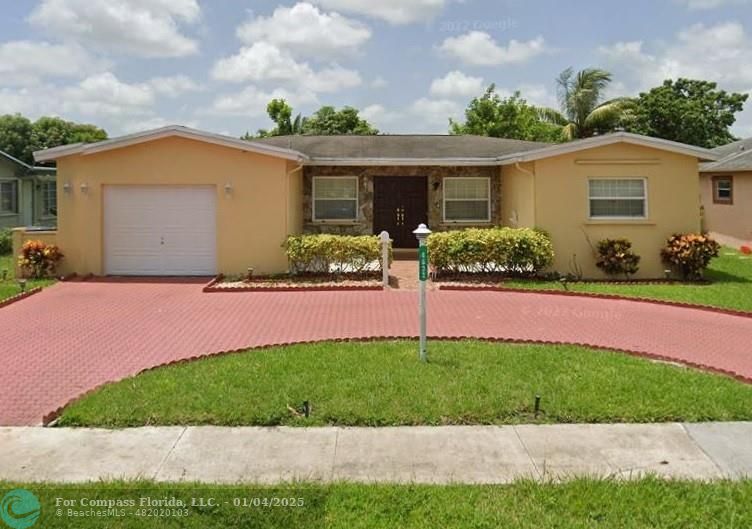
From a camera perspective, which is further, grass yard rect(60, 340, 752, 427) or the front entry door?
the front entry door

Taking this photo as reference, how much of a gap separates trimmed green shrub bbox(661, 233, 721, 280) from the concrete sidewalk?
32.9 feet

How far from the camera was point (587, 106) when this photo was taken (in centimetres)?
3441

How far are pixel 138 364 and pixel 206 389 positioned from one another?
1894mm

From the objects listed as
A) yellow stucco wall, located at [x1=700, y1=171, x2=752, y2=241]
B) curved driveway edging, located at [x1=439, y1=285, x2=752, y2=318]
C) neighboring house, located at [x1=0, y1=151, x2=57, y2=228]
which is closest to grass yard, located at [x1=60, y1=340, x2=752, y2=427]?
curved driveway edging, located at [x1=439, y1=285, x2=752, y2=318]

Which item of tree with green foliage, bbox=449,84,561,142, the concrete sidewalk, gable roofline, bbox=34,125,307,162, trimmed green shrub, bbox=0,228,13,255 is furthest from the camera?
tree with green foliage, bbox=449,84,561,142

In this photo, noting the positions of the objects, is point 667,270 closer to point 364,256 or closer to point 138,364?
point 364,256

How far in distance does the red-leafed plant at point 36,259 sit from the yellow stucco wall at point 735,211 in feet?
76.3

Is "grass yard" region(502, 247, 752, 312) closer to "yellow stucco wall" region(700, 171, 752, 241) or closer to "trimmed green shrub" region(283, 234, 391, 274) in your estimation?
"trimmed green shrub" region(283, 234, 391, 274)

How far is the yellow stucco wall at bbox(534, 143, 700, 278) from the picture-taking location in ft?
50.5

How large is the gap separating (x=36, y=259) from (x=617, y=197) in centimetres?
1431

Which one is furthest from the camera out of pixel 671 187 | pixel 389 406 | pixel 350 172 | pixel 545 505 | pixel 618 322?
pixel 350 172

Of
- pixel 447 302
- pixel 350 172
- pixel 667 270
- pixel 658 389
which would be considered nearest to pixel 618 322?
pixel 447 302

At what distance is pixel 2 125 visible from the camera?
4178 centimetres

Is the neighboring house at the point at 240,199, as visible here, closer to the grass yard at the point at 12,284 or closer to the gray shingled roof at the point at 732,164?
the grass yard at the point at 12,284
